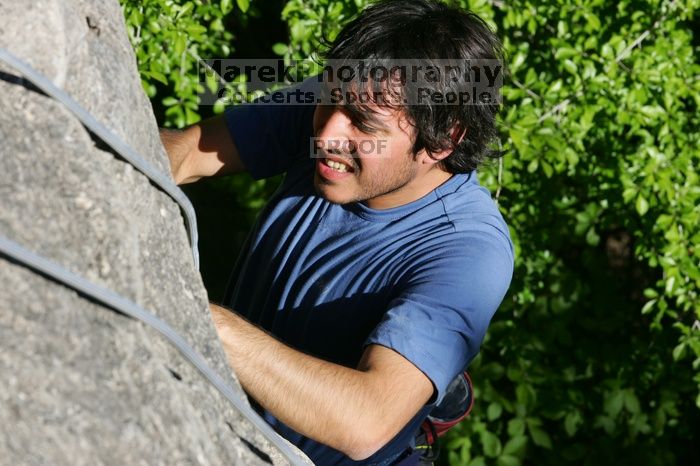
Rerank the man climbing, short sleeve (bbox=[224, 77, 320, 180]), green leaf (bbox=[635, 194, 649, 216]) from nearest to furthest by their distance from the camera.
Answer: the man climbing, short sleeve (bbox=[224, 77, 320, 180]), green leaf (bbox=[635, 194, 649, 216])

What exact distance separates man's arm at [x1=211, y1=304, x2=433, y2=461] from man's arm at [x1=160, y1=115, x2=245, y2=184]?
794 mm

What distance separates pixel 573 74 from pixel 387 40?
46.7 inches

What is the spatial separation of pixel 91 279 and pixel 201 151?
4.06 feet

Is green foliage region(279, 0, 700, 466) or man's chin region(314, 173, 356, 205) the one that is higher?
man's chin region(314, 173, 356, 205)

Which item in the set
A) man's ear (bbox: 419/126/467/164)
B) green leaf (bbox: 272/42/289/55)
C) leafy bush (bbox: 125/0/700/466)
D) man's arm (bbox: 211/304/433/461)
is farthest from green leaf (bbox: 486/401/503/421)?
man's arm (bbox: 211/304/433/461)

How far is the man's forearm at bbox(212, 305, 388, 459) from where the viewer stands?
150 centimetres

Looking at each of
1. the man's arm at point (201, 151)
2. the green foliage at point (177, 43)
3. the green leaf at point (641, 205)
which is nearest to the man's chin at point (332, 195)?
the man's arm at point (201, 151)

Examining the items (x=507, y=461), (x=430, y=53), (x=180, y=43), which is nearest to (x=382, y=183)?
(x=430, y=53)

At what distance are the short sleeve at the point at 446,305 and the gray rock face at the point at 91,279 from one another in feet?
1.60

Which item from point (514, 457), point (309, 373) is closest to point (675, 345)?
point (514, 457)

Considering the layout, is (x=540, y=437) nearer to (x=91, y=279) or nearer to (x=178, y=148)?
(x=178, y=148)

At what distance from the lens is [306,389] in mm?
1583

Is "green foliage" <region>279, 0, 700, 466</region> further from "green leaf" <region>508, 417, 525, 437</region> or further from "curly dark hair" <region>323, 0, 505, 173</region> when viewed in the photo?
"curly dark hair" <region>323, 0, 505, 173</region>

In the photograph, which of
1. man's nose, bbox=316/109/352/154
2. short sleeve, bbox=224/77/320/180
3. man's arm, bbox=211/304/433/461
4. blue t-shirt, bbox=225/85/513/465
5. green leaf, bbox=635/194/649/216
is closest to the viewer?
man's arm, bbox=211/304/433/461
